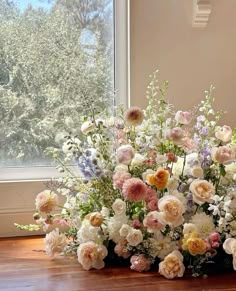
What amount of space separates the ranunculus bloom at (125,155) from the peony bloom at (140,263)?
250 mm

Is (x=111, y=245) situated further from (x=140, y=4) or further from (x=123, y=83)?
(x=140, y=4)

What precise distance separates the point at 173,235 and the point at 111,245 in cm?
18

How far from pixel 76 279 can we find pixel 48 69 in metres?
0.76

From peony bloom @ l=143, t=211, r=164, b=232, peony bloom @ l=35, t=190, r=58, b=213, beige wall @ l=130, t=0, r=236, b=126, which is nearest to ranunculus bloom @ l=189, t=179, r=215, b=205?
peony bloom @ l=143, t=211, r=164, b=232

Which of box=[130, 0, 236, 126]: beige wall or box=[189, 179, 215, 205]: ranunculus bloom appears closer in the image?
box=[189, 179, 215, 205]: ranunculus bloom

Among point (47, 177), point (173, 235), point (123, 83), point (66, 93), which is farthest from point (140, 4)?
point (173, 235)

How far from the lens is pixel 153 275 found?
1.26 metres

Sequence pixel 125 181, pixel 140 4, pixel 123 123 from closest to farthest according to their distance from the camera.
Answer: pixel 125 181
pixel 123 123
pixel 140 4

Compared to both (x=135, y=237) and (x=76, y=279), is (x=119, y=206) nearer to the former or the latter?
(x=135, y=237)

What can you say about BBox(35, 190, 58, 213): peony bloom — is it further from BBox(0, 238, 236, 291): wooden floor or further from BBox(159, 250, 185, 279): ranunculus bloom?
BBox(159, 250, 185, 279): ranunculus bloom

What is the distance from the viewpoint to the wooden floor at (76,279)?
118 centimetres

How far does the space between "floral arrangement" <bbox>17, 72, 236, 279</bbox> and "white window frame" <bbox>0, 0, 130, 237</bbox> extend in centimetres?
22

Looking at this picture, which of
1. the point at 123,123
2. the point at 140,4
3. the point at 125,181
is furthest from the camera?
the point at 140,4

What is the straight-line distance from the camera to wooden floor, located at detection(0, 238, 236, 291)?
3.86 feet
